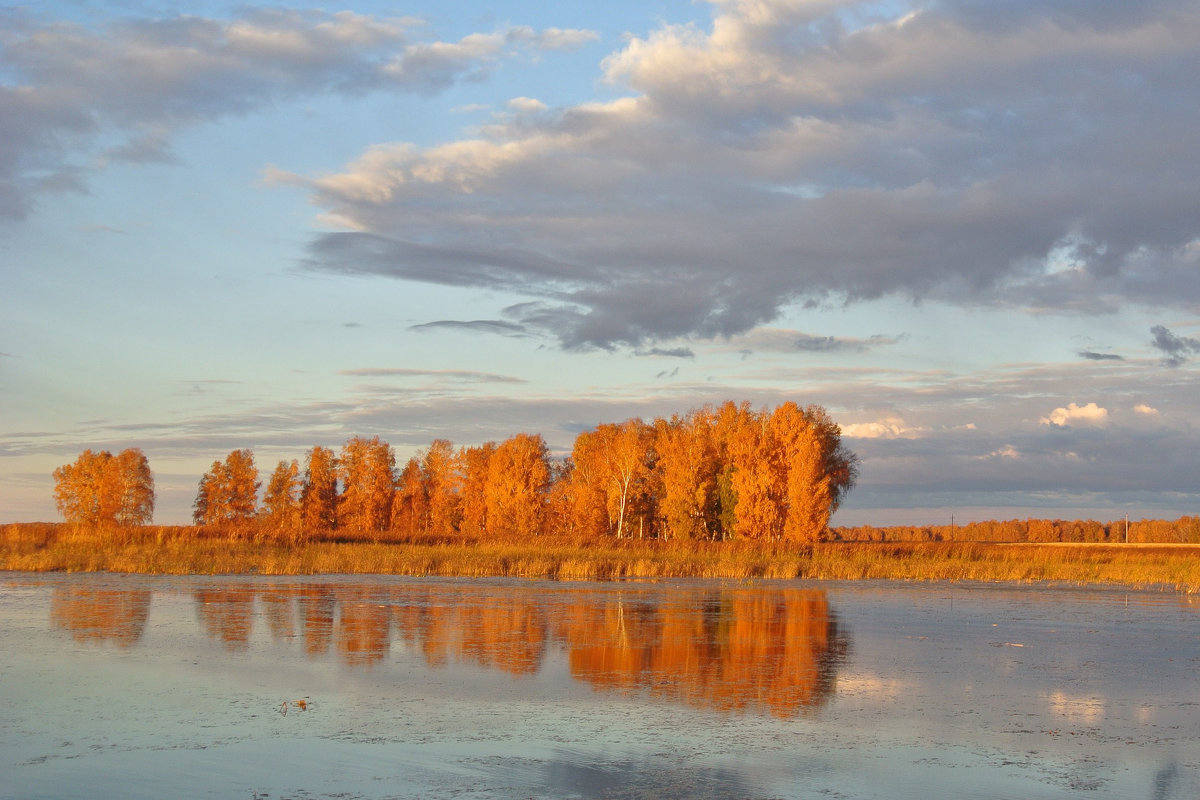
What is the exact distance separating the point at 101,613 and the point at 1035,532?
448 feet

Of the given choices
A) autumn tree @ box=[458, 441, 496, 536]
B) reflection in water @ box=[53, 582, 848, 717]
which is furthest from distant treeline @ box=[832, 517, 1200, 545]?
reflection in water @ box=[53, 582, 848, 717]

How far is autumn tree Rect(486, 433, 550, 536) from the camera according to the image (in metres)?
81.6

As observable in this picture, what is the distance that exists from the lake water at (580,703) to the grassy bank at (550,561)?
12513 millimetres

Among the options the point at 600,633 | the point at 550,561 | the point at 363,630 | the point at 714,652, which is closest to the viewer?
the point at 714,652

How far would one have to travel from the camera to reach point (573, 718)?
1091 cm

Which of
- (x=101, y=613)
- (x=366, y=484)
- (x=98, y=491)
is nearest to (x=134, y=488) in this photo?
(x=98, y=491)

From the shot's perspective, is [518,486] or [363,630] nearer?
[363,630]

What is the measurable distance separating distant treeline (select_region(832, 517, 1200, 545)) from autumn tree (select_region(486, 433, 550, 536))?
167 feet

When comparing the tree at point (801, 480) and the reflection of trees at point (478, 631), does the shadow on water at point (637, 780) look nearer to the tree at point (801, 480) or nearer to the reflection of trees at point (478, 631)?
the reflection of trees at point (478, 631)

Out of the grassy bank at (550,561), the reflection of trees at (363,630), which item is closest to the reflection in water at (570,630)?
the reflection of trees at (363,630)

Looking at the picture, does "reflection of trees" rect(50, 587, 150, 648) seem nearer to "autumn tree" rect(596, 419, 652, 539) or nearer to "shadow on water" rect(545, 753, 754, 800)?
"shadow on water" rect(545, 753, 754, 800)

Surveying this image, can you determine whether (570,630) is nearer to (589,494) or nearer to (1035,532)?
(589,494)

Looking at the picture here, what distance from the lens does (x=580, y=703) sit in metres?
11.8

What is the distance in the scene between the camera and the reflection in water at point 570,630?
1351 cm
